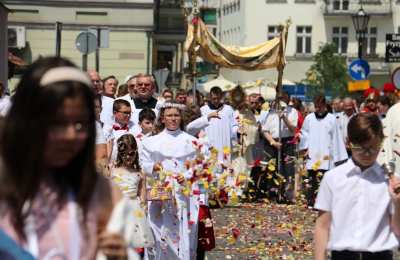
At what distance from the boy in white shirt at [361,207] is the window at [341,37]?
8342 centimetres

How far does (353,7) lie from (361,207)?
280 ft

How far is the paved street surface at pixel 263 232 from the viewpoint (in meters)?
13.1

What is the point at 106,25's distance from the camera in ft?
158

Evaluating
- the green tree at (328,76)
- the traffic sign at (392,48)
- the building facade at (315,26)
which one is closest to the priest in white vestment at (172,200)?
the traffic sign at (392,48)

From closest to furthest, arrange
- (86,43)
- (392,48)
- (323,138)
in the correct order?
(323,138) → (86,43) → (392,48)

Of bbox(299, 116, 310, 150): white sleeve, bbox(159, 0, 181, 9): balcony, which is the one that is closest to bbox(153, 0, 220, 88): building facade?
bbox(159, 0, 181, 9): balcony

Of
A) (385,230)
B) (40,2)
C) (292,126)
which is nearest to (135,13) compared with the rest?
(40,2)

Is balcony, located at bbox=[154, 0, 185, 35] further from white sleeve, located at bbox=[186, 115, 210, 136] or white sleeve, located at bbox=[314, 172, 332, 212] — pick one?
white sleeve, located at bbox=[314, 172, 332, 212]

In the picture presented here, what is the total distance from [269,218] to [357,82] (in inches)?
765

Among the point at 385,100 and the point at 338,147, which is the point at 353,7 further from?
the point at 385,100

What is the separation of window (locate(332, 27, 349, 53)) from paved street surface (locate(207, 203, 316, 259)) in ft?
231

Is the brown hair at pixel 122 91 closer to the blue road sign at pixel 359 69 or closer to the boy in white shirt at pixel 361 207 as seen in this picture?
the boy in white shirt at pixel 361 207

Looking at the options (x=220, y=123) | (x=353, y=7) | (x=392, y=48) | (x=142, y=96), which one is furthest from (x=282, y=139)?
(x=353, y=7)

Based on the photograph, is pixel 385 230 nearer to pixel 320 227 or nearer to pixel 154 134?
pixel 320 227
